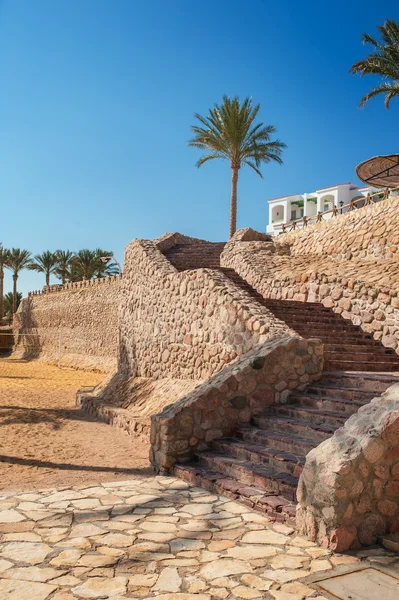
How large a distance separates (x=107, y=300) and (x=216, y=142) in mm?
9529

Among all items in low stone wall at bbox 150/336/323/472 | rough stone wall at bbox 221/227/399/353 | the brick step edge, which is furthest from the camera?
rough stone wall at bbox 221/227/399/353

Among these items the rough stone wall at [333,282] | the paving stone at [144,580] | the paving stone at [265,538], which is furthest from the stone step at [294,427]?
the rough stone wall at [333,282]

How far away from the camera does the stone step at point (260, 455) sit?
5.44 meters

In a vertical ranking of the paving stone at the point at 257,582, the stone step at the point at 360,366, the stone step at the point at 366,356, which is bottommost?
the paving stone at the point at 257,582

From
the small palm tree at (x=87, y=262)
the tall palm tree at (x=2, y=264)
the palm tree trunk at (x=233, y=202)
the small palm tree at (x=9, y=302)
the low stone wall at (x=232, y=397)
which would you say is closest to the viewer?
the low stone wall at (x=232, y=397)

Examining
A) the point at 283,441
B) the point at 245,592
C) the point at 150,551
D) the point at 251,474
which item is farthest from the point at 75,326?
the point at 245,592

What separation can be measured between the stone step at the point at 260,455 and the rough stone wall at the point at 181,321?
7.29 feet

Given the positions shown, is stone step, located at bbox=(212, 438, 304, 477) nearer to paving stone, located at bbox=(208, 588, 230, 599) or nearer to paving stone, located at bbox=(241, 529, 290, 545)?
paving stone, located at bbox=(241, 529, 290, 545)

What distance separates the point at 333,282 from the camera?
12.4m

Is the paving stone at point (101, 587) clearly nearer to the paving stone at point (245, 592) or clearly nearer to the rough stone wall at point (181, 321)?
the paving stone at point (245, 592)

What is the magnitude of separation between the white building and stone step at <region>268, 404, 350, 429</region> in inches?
2066

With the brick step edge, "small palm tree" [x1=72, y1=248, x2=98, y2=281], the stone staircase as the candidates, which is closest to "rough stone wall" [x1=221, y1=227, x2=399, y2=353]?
the stone staircase

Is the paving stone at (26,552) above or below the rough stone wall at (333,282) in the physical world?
below

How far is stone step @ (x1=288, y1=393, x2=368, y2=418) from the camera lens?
632 cm
